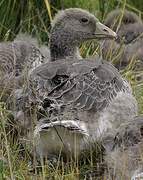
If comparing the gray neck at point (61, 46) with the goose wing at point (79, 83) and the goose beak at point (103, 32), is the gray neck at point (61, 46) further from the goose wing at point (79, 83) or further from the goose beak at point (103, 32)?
the goose wing at point (79, 83)

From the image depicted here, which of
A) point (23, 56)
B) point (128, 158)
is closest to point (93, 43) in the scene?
point (23, 56)

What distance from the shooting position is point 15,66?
8961mm

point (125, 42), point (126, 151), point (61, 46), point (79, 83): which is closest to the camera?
point (126, 151)

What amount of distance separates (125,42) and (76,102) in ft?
12.5

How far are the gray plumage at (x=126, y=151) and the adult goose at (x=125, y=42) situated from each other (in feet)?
9.98

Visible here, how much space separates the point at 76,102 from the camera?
23.3ft

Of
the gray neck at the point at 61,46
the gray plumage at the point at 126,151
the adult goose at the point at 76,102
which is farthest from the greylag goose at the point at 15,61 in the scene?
the gray plumage at the point at 126,151

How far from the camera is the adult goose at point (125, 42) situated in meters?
10.0

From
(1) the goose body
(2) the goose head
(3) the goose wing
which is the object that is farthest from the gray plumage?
(2) the goose head

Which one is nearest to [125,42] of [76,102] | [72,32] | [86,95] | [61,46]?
[72,32]

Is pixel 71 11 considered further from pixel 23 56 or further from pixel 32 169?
pixel 32 169

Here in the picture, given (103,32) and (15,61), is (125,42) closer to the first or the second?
(103,32)

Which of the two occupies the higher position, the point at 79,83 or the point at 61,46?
the point at 61,46

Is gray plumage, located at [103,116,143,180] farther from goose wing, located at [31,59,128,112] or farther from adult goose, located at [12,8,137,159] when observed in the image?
goose wing, located at [31,59,128,112]
